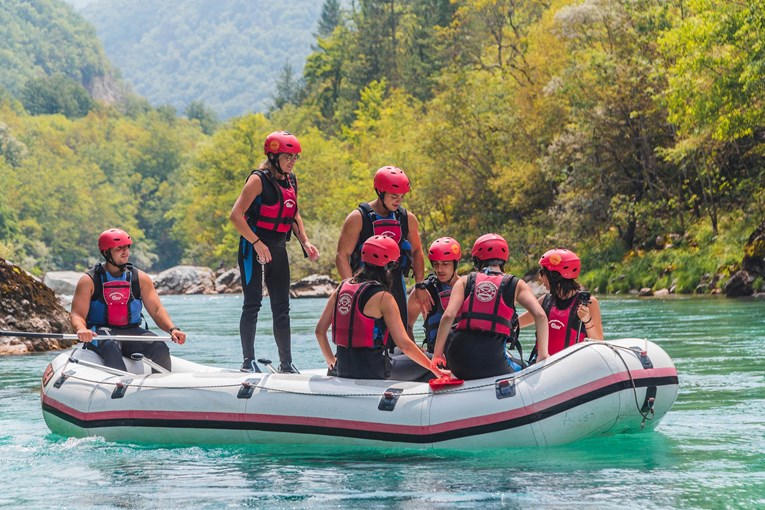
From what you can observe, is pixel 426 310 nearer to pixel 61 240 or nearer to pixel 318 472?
pixel 318 472

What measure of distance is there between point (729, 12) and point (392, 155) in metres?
22.8

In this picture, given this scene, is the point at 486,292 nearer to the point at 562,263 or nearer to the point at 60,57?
the point at 562,263

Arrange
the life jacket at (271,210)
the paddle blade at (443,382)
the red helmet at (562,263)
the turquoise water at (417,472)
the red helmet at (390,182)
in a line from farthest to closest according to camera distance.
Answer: the life jacket at (271,210) → the red helmet at (390,182) → the red helmet at (562,263) → the paddle blade at (443,382) → the turquoise water at (417,472)

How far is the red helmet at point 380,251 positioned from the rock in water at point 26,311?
8.36 metres

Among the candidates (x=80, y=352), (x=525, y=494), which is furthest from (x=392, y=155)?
(x=525, y=494)

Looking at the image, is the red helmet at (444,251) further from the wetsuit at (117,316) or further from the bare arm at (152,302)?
the wetsuit at (117,316)

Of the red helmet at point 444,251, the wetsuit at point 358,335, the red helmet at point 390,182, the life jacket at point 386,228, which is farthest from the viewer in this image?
the life jacket at point 386,228

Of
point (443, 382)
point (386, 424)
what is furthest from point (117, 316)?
point (443, 382)

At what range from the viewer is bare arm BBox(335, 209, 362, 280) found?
307 inches

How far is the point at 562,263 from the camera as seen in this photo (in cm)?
752

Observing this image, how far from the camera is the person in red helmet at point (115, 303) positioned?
835 cm

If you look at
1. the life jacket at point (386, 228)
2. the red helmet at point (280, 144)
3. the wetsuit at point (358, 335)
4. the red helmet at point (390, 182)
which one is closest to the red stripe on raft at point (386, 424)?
the wetsuit at point (358, 335)

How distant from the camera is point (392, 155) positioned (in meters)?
43.1

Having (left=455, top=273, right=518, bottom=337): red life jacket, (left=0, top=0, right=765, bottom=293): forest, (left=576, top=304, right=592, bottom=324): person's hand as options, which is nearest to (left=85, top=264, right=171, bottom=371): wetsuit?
(left=455, top=273, right=518, bottom=337): red life jacket
